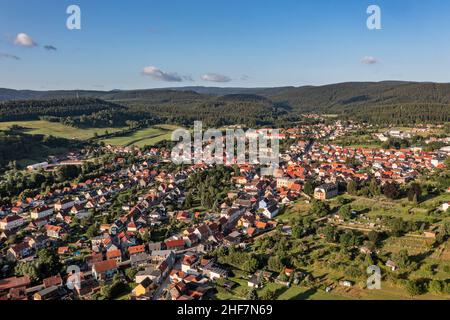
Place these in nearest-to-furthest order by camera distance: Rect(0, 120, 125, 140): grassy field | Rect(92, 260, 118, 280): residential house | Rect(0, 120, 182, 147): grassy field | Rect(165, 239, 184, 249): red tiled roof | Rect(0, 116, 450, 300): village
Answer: Rect(0, 116, 450, 300): village, Rect(92, 260, 118, 280): residential house, Rect(165, 239, 184, 249): red tiled roof, Rect(0, 120, 182, 147): grassy field, Rect(0, 120, 125, 140): grassy field

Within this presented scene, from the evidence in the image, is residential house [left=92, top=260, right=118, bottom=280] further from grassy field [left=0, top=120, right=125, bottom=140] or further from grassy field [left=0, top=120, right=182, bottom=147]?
grassy field [left=0, top=120, right=125, bottom=140]

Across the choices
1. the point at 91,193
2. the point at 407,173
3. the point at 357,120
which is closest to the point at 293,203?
the point at 407,173

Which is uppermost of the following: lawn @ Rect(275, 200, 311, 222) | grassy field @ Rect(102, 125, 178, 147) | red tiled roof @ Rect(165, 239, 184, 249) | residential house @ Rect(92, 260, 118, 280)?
grassy field @ Rect(102, 125, 178, 147)

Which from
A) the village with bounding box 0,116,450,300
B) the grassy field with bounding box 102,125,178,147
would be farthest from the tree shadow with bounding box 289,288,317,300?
the grassy field with bounding box 102,125,178,147

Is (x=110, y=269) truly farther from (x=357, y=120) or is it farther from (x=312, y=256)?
(x=357, y=120)

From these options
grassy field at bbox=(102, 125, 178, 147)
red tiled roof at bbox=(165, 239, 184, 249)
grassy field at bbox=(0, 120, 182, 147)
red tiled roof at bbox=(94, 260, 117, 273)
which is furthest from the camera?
grassy field at bbox=(0, 120, 182, 147)

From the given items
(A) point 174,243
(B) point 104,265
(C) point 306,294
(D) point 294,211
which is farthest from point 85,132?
(C) point 306,294
